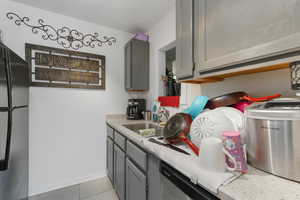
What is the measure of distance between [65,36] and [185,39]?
1777mm

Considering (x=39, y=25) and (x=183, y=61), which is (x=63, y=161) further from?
(x=183, y=61)

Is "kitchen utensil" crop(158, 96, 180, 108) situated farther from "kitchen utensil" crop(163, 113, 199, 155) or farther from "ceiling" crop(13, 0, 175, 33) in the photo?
"ceiling" crop(13, 0, 175, 33)

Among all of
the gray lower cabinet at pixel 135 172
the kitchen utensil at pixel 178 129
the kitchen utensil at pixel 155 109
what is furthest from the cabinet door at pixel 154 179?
the kitchen utensil at pixel 155 109

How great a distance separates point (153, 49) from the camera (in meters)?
2.10

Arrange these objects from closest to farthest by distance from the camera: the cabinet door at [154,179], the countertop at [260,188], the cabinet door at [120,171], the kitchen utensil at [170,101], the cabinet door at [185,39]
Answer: the countertop at [260,188] → the cabinet door at [154,179] → the cabinet door at [185,39] → the cabinet door at [120,171] → the kitchen utensil at [170,101]

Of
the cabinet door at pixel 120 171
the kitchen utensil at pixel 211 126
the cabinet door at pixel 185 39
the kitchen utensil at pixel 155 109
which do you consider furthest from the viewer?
the kitchen utensil at pixel 155 109

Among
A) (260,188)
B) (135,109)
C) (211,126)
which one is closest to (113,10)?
(135,109)

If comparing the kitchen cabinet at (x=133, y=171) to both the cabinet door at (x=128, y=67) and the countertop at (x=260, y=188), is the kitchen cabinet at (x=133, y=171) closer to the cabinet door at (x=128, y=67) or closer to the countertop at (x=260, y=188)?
the countertop at (x=260, y=188)

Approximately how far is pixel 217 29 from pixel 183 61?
313 mm

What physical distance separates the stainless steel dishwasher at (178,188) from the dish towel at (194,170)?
0.04m

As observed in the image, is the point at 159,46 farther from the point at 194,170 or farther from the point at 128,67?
the point at 194,170

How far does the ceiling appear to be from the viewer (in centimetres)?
161

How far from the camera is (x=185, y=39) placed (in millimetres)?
1006

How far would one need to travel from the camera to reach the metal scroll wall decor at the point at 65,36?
1.66 m
